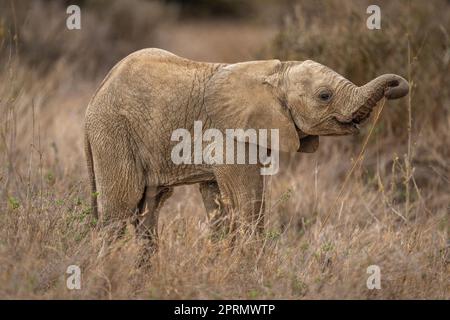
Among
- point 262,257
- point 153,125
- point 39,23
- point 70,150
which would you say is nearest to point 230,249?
Answer: point 262,257

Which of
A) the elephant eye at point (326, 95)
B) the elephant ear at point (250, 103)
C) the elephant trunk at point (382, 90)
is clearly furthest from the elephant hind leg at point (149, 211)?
the elephant trunk at point (382, 90)

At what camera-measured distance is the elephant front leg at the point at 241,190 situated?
197 inches

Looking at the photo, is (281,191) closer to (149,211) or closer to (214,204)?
(214,204)

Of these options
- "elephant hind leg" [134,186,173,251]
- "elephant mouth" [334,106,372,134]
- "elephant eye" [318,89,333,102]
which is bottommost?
"elephant hind leg" [134,186,173,251]

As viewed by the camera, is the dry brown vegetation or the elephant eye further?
the elephant eye

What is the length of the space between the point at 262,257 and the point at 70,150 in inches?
147

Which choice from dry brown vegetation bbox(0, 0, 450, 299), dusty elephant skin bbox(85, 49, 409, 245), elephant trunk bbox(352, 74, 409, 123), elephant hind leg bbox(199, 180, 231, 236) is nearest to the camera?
dry brown vegetation bbox(0, 0, 450, 299)

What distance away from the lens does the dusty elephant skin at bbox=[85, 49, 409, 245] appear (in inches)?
197

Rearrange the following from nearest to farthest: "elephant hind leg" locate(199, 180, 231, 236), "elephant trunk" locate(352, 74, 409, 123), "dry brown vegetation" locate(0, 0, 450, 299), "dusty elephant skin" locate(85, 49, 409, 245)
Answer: "dry brown vegetation" locate(0, 0, 450, 299)
"elephant trunk" locate(352, 74, 409, 123)
"dusty elephant skin" locate(85, 49, 409, 245)
"elephant hind leg" locate(199, 180, 231, 236)

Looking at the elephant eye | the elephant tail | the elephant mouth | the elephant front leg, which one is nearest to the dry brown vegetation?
the elephant tail

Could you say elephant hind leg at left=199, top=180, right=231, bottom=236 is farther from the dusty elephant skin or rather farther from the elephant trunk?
the elephant trunk

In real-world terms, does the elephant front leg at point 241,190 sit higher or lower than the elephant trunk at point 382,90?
lower

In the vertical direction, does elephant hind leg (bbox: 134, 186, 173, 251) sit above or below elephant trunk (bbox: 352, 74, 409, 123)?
below

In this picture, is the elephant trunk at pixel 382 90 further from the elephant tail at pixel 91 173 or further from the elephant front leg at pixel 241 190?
the elephant tail at pixel 91 173
